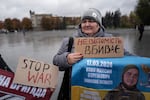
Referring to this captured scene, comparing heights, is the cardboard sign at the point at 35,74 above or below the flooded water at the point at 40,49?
above

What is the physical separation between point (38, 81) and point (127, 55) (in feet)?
3.10

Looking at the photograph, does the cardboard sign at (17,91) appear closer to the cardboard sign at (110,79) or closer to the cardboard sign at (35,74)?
the cardboard sign at (35,74)

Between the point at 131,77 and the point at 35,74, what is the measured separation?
36.9 inches

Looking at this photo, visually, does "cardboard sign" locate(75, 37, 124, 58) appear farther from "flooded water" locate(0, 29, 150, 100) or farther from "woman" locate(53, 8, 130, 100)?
"flooded water" locate(0, 29, 150, 100)

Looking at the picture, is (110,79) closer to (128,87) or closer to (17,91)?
(128,87)

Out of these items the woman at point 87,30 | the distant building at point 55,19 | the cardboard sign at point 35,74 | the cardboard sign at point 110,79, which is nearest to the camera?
the cardboard sign at point 110,79

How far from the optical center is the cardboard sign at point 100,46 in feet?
11.6

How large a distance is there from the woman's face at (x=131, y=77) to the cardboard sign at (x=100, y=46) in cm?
27

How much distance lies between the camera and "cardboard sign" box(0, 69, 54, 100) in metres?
3.57

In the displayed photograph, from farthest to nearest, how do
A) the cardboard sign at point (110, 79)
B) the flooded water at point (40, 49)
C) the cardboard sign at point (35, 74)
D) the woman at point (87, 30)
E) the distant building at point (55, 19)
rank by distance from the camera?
1. the distant building at point (55, 19)
2. the flooded water at point (40, 49)
3. the woman at point (87, 30)
4. the cardboard sign at point (35, 74)
5. the cardboard sign at point (110, 79)

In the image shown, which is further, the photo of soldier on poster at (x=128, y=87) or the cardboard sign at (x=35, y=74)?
the cardboard sign at (x=35, y=74)

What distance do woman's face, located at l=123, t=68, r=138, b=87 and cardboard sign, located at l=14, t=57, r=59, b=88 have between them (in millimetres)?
736

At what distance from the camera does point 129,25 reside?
146m

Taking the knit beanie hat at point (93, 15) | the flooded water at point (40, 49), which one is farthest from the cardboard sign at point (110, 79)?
the flooded water at point (40, 49)
